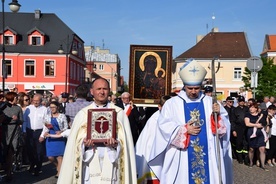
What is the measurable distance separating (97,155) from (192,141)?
133cm

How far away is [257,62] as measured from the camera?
13.7 m

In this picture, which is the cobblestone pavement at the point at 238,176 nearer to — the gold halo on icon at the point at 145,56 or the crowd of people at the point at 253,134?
the crowd of people at the point at 253,134

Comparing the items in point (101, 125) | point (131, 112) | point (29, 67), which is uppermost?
point (29, 67)

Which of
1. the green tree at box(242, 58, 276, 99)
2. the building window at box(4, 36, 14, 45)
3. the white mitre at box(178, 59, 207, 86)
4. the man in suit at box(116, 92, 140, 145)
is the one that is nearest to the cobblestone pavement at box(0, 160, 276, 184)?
the man in suit at box(116, 92, 140, 145)

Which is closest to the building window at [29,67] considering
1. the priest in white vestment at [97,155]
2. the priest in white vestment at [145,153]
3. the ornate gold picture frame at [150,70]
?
the ornate gold picture frame at [150,70]

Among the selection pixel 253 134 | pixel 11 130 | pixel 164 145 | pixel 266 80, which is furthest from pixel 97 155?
pixel 266 80

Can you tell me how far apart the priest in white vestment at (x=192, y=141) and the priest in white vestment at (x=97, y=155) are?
29.7 inches

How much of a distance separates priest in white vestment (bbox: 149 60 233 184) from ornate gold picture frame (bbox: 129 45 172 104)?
4391 millimetres

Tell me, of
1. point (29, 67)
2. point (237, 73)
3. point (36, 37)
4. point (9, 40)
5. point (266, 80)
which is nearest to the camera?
point (266, 80)

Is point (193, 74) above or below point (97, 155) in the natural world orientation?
above

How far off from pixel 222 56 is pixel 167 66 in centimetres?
4865

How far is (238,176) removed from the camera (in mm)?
11133

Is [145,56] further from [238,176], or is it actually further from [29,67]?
[29,67]

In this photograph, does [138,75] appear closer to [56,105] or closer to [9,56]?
[56,105]
